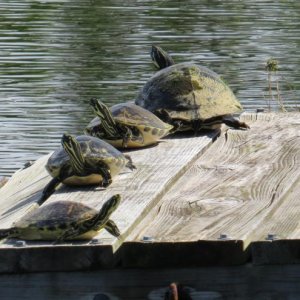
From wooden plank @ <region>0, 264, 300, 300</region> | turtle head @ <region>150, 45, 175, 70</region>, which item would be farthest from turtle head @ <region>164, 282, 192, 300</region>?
turtle head @ <region>150, 45, 175, 70</region>

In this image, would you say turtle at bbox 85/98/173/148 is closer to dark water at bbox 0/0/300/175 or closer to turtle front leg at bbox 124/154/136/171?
turtle front leg at bbox 124/154/136/171

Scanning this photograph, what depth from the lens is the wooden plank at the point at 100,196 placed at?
392 cm

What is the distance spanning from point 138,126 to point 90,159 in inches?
33.4

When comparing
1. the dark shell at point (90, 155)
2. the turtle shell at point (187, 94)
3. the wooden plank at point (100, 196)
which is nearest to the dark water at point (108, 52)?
the turtle shell at point (187, 94)

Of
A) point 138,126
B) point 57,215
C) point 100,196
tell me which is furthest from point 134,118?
point 57,215

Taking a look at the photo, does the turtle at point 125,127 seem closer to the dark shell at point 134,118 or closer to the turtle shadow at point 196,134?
the dark shell at point 134,118

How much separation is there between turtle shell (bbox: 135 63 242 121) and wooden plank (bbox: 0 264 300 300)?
99.4 inches

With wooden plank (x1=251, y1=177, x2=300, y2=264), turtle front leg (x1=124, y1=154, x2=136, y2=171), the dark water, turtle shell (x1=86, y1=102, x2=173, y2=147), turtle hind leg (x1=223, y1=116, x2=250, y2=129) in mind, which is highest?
wooden plank (x1=251, y1=177, x2=300, y2=264)

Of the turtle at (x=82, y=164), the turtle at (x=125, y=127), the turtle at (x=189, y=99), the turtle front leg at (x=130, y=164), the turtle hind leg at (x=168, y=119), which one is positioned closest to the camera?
the turtle at (x=82, y=164)

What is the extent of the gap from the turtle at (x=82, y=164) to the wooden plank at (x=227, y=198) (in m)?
0.28

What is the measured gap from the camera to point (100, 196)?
473 cm

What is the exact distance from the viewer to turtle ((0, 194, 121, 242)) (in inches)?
159

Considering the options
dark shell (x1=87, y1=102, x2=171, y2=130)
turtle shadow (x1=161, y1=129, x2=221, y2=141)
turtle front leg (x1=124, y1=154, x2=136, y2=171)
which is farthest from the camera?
turtle shadow (x1=161, y1=129, x2=221, y2=141)

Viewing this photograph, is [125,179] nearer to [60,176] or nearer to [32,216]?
[60,176]
